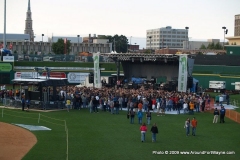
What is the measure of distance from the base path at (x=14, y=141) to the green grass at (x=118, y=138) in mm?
447

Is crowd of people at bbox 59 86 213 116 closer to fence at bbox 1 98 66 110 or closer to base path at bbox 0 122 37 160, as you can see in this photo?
fence at bbox 1 98 66 110

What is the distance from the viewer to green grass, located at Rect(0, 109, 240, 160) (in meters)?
20.5

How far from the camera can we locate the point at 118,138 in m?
24.5

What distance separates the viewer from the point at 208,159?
64.5 ft

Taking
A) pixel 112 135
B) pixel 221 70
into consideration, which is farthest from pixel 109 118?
pixel 221 70

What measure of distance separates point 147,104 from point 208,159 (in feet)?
52.3

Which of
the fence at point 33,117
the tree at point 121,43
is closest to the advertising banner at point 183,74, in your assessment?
the fence at point 33,117

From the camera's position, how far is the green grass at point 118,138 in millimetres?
20516

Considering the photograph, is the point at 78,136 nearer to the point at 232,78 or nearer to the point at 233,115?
the point at 233,115

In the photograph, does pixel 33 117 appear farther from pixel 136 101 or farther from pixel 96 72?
pixel 96 72

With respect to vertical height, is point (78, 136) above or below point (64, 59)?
below

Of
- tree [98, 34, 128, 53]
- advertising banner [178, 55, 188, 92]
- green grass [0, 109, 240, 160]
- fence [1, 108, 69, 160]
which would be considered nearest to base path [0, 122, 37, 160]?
green grass [0, 109, 240, 160]

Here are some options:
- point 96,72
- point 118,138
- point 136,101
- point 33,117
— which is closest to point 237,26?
point 96,72

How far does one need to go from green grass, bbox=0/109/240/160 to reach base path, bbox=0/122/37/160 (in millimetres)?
447
